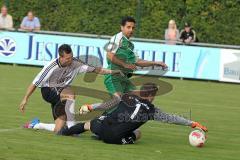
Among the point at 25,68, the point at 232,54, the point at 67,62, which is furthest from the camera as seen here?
the point at 25,68

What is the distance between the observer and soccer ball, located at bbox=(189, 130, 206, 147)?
12.8 m

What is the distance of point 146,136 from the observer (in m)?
14.1

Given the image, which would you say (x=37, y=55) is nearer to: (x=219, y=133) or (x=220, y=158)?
(x=219, y=133)

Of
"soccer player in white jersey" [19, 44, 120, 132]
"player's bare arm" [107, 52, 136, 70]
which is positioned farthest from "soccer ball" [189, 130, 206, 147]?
"soccer player in white jersey" [19, 44, 120, 132]

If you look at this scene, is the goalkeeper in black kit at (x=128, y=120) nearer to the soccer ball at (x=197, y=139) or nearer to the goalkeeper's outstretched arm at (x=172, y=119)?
the goalkeeper's outstretched arm at (x=172, y=119)

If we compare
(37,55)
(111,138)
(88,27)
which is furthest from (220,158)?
(88,27)

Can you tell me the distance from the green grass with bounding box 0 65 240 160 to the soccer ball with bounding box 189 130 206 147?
0.14m

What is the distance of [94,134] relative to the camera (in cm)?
1342

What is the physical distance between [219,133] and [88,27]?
718 inches

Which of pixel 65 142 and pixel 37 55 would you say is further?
pixel 37 55

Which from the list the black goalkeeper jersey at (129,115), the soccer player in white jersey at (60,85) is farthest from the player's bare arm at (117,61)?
the black goalkeeper jersey at (129,115)

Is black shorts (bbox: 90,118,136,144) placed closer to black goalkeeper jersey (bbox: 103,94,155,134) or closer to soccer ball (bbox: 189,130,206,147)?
black goalkeeper jersey (bbox: 103,94,155,134)

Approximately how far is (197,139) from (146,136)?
1494 mm

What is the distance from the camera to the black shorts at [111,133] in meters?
12.7
